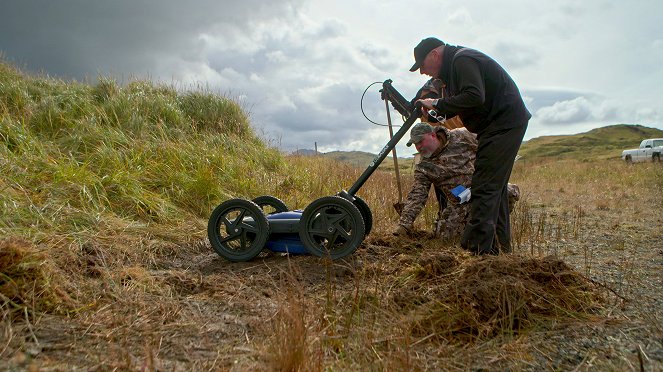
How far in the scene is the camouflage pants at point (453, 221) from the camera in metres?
5.18

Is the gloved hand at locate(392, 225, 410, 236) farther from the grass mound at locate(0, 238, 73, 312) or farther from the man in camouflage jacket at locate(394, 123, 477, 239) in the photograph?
the grass mound at locate(0, 238, 73, 312)

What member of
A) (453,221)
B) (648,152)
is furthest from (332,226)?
(648,152)

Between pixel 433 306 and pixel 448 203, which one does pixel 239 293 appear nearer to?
pixel 433 306

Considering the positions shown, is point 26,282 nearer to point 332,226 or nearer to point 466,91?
point 332,226

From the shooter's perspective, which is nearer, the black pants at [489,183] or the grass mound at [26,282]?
the grass mound at [26,282]

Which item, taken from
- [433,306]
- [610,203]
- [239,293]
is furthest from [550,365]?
[610,203]

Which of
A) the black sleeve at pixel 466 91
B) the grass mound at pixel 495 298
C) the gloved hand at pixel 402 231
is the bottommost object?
the grass mound at pixel 495 298

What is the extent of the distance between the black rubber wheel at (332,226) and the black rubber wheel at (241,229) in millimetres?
391

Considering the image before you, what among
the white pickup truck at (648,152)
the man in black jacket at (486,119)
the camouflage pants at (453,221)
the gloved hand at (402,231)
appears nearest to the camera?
the man in black jacket at (486,119)

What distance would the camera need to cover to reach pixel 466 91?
3.94 metres

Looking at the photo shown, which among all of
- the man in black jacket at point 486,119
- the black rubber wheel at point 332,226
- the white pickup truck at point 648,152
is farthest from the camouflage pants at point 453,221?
the white pickup truck at point 648,152

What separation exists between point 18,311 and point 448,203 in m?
3.95

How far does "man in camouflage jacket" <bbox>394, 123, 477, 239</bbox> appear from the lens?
16.4 feet

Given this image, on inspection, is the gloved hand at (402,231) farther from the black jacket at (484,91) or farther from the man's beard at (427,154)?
the black jacket at (484,91)
